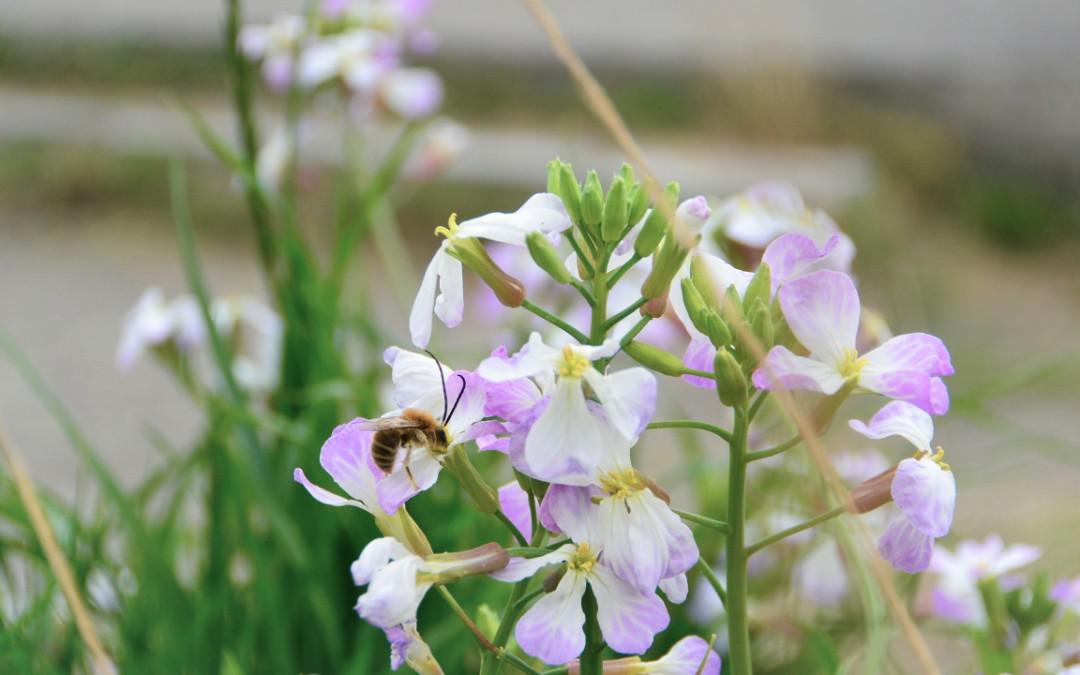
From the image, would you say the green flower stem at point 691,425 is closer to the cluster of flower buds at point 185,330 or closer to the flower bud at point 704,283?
the flower bud at point 704,283

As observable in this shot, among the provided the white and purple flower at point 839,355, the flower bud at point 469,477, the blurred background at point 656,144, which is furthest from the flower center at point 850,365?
the blurred background at point 656,144

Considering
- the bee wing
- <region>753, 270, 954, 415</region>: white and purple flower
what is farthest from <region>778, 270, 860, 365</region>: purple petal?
the bee wing

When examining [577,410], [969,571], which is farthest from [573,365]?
[969,571]

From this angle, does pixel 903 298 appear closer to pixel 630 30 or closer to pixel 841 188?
pixel 841 188

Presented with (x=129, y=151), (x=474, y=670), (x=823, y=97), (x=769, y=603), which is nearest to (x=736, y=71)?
(x=823, y=97)

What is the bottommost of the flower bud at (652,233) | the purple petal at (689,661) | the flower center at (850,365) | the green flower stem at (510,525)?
the purple petal at (689,661)

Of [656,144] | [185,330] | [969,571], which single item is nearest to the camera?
[969,571]

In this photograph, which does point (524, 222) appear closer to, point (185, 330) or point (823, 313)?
point (823, 313)
